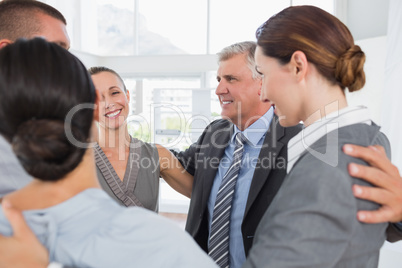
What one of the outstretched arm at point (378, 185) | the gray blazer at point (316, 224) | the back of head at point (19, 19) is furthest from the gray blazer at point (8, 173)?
the outstretched arm at point (378, 185)

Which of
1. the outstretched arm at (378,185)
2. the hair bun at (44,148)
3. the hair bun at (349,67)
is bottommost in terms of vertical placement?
the outstretched arm at (378,185)

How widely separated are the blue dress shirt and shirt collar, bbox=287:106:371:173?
738 mm

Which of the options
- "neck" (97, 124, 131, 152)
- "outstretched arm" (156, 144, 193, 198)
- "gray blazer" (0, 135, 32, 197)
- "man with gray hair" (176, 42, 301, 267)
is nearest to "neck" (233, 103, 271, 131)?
"man with gray hair" (176, 42, 301, 267)

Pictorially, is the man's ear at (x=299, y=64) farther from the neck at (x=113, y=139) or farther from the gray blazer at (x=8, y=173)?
the neck at (x=113, y=139)

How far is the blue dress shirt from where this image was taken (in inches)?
64.5

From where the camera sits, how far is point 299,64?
1.01 meters

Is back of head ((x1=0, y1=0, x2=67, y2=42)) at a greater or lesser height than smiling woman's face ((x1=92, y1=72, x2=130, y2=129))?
greater

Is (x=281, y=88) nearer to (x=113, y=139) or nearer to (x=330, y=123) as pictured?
(x=330, y=123)

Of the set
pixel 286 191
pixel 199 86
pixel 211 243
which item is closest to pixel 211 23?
pixel 199 86

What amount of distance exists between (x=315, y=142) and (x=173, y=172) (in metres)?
1.21

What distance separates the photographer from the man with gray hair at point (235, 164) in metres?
1.62

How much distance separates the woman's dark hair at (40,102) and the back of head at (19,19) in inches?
32.4

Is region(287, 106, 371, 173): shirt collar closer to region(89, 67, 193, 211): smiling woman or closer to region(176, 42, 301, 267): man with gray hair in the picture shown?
region(176, 42, 301, 267): man with gray hair

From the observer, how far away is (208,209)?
185cm
